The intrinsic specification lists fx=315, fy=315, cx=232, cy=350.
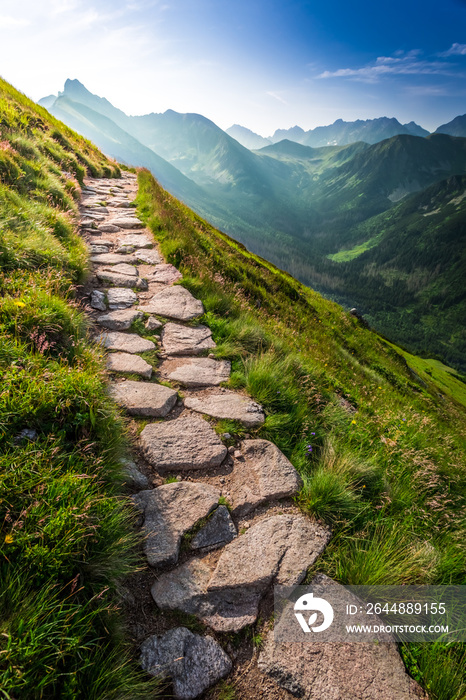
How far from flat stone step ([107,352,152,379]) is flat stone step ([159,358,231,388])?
0.24 m

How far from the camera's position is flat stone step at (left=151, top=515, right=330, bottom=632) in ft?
6.95

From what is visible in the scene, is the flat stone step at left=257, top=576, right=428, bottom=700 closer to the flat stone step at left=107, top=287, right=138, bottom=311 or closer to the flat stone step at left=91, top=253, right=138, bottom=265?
the flat stone step at left=107, top=287, right=138, bottom=311

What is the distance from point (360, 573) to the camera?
235 centimetres

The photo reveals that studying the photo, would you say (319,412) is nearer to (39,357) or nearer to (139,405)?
(139,405)

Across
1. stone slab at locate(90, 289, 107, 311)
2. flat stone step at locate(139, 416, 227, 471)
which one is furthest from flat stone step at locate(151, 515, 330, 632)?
stone slab at locate(90, 289, 107, 311)

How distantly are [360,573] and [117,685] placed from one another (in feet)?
5.65

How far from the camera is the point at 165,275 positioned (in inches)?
278

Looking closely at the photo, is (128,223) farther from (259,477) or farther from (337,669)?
(337,669)

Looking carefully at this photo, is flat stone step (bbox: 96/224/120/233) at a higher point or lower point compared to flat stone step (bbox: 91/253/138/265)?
higher

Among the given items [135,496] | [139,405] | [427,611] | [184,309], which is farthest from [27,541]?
[184,309]

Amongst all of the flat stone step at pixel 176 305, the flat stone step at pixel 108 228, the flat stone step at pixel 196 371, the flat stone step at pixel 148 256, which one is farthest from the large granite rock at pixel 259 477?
the flat stone step at pixel 108 228

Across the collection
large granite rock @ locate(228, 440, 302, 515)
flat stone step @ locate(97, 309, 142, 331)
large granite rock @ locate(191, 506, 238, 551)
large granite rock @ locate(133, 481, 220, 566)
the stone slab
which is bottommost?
large granite rock @ locate(191, 506, 238, 551)

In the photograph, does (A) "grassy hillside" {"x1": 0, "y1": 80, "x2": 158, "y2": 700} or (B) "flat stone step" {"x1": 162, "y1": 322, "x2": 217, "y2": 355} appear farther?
(B) "flat stone step" {"x1": 162, "y1": 322, "x2": 217, "y2": 355}

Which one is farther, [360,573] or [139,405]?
[139,405]
